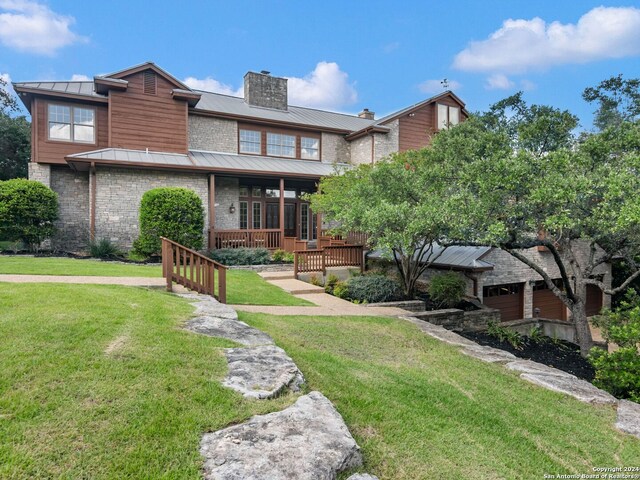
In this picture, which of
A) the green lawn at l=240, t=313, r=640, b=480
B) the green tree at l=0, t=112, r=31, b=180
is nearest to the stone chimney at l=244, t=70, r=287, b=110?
the green tree at l=0, t=112, r=31, b=180

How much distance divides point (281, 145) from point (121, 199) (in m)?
8.12

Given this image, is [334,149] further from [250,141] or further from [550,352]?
[550,352]

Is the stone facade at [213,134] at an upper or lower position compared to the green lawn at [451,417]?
upper

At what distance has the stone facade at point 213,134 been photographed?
17672mm

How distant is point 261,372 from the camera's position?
133 inches

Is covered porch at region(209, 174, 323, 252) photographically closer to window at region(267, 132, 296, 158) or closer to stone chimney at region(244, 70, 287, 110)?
window at region(267, 132, 296, 158)

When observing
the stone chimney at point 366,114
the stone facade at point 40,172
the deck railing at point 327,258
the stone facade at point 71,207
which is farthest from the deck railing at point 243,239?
the stone chimney at point 366,114

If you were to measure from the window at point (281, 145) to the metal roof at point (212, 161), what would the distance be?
482 mm

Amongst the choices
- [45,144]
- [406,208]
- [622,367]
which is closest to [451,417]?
[622,367]

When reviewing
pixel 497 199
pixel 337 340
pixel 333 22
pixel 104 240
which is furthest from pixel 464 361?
pixel 333 22

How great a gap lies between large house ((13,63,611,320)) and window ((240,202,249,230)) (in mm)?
47

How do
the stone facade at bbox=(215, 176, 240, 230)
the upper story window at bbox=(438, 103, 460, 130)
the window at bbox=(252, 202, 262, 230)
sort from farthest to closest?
the upper story window at bbox=(438, 103, 460, 130) < the window at bbox=(252, 202, 262, 230) < the stone facade at bbox=(215, 176, 240, 230)

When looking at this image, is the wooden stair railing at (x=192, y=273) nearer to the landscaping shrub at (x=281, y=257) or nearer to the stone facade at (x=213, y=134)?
the landscaping shrub at (x=281, y=257)

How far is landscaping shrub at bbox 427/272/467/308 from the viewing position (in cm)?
1027
